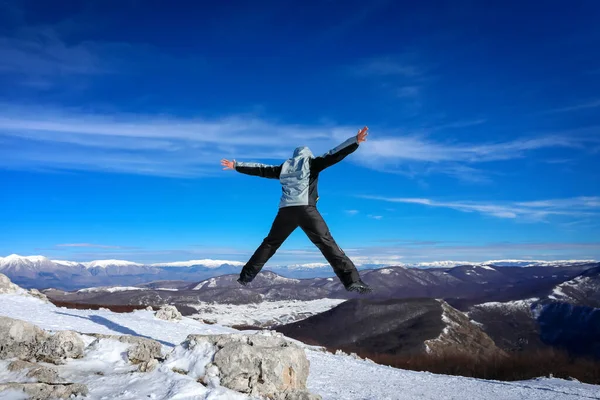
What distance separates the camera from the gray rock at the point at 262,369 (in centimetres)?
931

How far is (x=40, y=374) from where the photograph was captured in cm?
909

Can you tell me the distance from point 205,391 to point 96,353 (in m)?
3.92

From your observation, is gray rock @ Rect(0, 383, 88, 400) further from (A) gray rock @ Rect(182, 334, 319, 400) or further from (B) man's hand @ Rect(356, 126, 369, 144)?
(B) man's hand @ Rect(356, 126, 369, 144)

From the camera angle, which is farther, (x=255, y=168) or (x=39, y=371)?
(x=255, y=168)

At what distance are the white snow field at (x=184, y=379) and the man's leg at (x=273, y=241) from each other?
3172mm

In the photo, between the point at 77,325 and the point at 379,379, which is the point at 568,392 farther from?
the point at 77,325

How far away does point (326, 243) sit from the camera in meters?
10.8

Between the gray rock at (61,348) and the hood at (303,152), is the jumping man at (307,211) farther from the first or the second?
the gray rock at (61,348)

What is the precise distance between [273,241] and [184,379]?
400 cm

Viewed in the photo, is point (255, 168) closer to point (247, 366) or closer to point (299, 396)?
point (247, 366)

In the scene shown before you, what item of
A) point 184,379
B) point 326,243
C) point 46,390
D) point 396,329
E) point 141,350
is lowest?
point 396,329

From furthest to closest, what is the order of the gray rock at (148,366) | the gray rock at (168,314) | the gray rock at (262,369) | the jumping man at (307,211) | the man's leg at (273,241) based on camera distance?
1. the gray rock at (168,314)
2. the man's leg at (273,241)
3. the jumping man at (307,211)
4. the gray rock at (148,366)
5. the gray rock at (262,369)

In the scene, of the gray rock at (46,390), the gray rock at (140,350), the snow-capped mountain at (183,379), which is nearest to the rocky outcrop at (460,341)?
the snow-capped mountain at (183,379)

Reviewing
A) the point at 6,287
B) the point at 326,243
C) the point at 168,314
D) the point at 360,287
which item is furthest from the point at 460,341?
the point at 326,243
